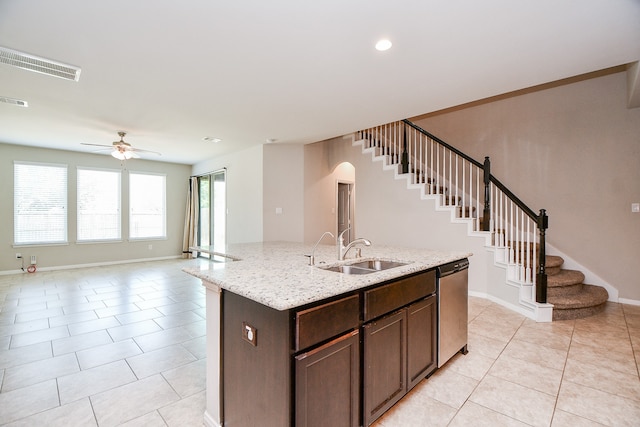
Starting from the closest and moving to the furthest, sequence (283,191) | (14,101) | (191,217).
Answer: (14,101) → (283,191) → (191,217)

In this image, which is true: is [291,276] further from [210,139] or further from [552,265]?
[210,139]

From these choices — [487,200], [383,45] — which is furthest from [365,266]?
[487,200]

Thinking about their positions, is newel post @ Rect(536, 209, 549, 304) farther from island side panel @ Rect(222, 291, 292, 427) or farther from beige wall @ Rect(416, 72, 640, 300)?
island side panel @ Rect(222, 291, 292, 427)

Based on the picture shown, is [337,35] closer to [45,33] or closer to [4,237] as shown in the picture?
[45,33]

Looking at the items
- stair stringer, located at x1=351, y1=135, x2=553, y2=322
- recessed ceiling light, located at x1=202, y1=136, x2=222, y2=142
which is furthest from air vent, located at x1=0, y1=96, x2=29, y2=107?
stair stringer, located at x1=351, y1=135, x2=553, y2=322

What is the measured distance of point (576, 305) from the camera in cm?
355

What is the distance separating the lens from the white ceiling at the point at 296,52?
200cm

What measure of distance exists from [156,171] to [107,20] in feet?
21.4

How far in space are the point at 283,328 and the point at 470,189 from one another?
164 inches

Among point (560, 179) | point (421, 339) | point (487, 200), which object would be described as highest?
point (560, 179)

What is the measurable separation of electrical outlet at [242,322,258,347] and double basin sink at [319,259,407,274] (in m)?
0.78

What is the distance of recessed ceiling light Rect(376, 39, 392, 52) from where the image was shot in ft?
7.74

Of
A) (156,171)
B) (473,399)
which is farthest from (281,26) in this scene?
(156,171)

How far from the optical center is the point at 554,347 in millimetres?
2844
